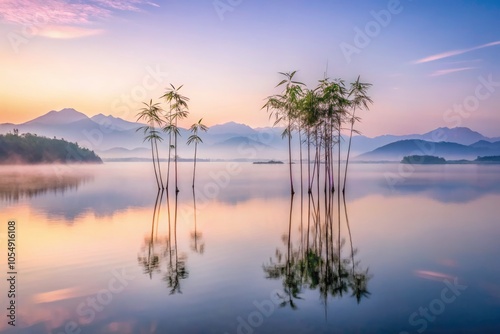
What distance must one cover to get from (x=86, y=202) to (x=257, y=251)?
18.9 meters

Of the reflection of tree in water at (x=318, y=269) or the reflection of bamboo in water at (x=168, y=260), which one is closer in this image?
the reflection of tree in water at (x=318, y=269)

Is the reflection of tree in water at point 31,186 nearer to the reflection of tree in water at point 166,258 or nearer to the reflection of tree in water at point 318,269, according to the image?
the reflection of tree in water at point 166,258

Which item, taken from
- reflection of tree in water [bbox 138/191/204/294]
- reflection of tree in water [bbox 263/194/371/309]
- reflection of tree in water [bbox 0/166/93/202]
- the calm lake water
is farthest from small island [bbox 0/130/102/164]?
reflection of tree in water [bbox 263/194/371/309]

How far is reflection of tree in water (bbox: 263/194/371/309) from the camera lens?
9688mm

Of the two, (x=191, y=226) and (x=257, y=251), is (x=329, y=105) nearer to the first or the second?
(x=191, y=226)

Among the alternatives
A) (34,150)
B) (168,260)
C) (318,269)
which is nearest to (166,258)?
(168,260)

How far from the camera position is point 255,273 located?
36.8 ft

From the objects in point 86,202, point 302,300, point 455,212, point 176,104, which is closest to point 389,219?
point 455,212

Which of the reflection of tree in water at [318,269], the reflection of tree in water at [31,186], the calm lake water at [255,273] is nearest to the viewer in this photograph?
the calm lake water at [255,273]

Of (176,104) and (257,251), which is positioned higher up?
(176,104)

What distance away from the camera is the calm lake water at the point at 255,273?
7.95m

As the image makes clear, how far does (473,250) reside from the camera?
14195 mm

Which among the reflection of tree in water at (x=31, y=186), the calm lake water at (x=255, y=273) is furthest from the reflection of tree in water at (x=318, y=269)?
the reflection of tree in water at (x=31, y=186)

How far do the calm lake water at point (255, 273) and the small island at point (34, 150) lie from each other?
103m
